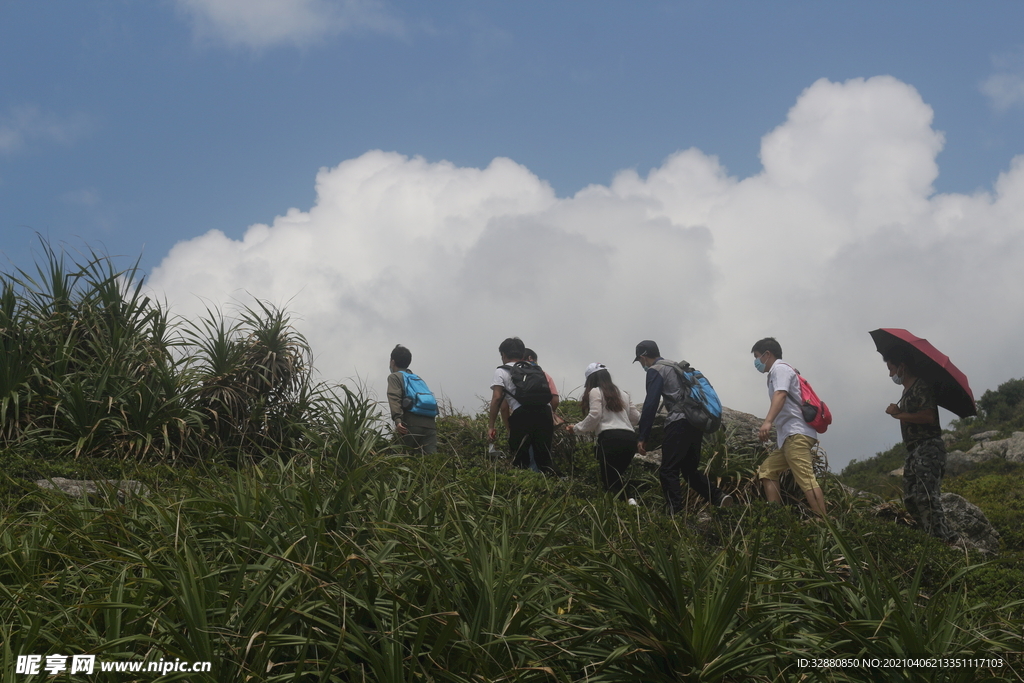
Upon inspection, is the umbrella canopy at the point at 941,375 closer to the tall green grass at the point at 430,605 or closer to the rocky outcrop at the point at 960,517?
the rocky outcrop at the point at 960,517

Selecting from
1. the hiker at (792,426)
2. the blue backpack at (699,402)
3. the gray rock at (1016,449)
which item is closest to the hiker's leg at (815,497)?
the hiker at (792,426)

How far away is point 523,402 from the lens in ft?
26.1

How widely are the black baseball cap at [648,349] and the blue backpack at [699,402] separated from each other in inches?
8.2

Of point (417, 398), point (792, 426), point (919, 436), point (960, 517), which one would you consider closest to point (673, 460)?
point (792, 426)

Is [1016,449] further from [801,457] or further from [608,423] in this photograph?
[608,423]

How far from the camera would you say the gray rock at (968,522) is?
29.1 ft

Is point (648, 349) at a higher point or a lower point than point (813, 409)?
higher

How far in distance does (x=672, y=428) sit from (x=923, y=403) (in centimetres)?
243

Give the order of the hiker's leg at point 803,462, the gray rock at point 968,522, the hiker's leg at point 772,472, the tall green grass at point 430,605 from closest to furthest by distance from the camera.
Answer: the tall green grass at point 430,605, the hiker's leg at point 803,462, the hiker's leg at point 772,472, the gray rock at point 968,522

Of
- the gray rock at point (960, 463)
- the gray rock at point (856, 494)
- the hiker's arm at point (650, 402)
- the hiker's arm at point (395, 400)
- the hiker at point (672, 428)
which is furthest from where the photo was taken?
the gray rock at point (960, 463)

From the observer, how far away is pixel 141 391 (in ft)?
27.4

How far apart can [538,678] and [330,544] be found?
4.16 feet

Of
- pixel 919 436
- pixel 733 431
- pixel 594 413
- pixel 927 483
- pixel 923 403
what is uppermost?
pixel 733 431

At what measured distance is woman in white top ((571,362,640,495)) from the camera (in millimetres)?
7754
